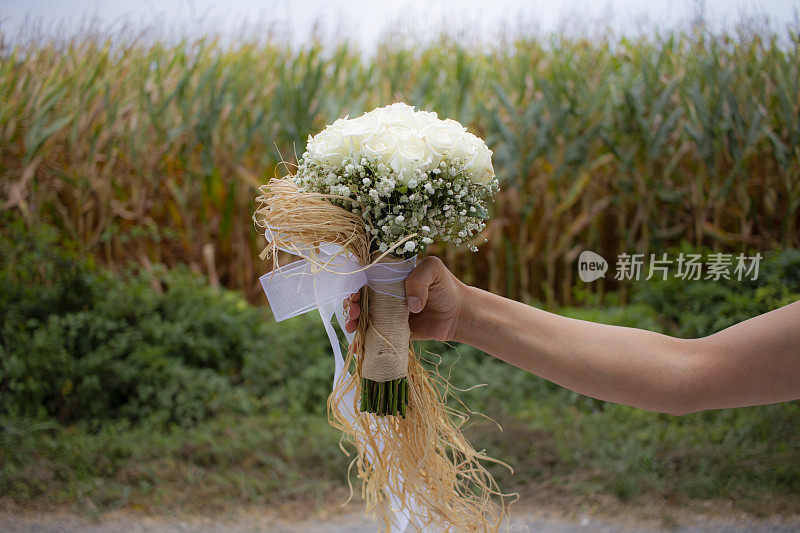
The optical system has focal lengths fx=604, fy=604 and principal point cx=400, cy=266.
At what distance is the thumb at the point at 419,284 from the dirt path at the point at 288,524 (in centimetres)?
173

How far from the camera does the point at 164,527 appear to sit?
8.73 feet

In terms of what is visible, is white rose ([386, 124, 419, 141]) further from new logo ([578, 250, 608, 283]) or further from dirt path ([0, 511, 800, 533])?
new logo ([578, 250, 608, 283])

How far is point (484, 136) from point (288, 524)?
2748mm

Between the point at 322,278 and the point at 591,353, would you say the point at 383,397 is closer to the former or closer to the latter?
the point at 322,278

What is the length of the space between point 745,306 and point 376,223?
2941 mm

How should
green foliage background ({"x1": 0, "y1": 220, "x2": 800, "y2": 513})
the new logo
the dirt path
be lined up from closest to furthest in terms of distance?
→ the dirt path
green foliage background ({"x1": 0, "y1": 220, "x2": 800, "y2": 513})
the new logo

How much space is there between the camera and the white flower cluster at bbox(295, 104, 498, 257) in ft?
4.03

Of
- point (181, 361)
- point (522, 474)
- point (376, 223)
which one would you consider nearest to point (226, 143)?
point (181, 361)

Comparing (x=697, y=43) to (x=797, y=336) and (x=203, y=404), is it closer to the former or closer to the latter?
(x=797, y=336)

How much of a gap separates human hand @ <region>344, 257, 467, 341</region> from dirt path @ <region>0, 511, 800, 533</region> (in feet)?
5.18

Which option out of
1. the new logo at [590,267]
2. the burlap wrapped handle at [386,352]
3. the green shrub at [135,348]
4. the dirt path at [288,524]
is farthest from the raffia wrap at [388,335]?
the new logo at [590,267]

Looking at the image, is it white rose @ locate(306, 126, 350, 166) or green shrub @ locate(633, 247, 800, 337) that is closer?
white rose @ locate(306, 126, 350, 166)

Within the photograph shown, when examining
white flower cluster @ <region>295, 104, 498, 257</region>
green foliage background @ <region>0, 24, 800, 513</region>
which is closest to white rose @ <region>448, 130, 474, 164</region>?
white flower cluster @ <region>295, 104, 498, 257</region>

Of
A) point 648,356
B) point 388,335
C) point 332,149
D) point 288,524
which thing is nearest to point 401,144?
point 332,149
